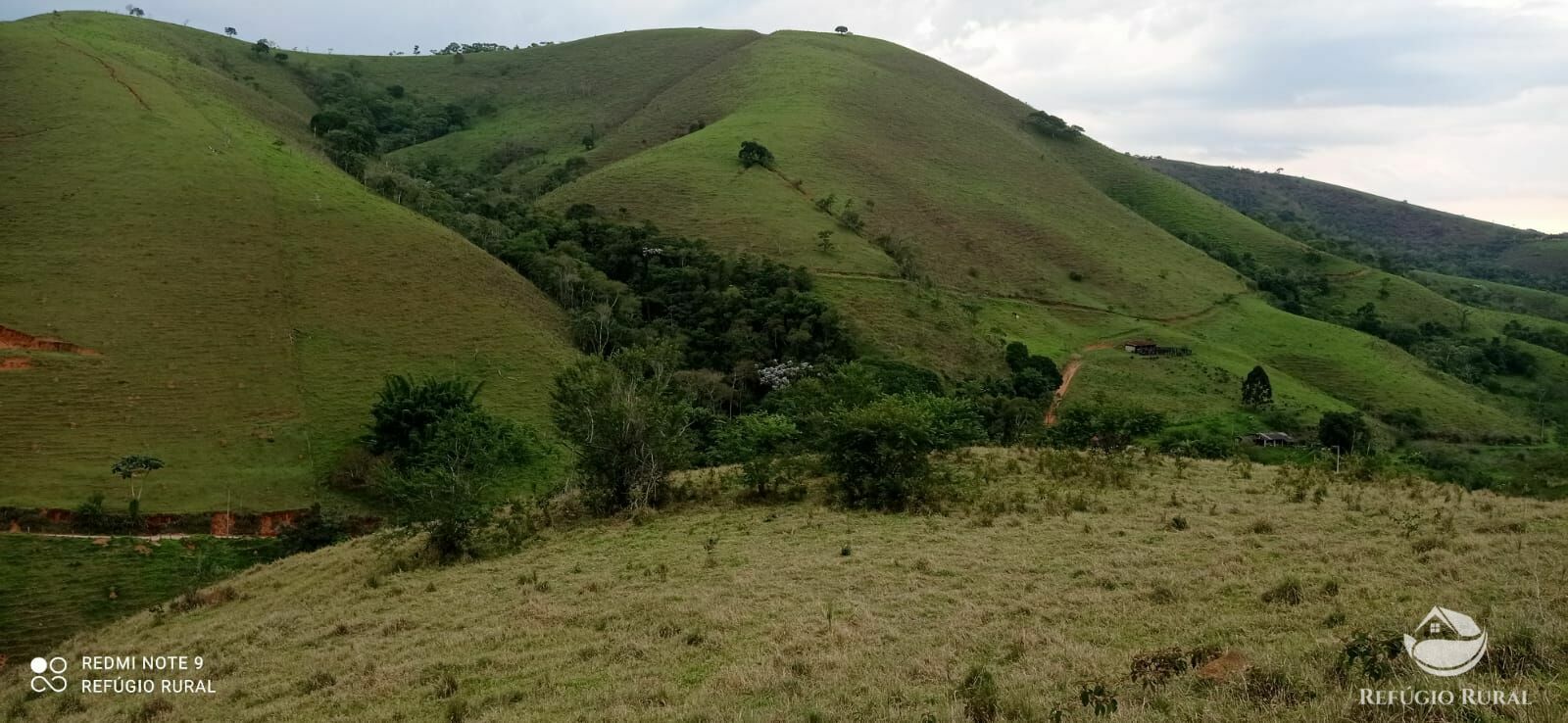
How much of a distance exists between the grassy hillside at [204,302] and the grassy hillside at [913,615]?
16767 millimetres

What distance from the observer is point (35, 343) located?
40438mm

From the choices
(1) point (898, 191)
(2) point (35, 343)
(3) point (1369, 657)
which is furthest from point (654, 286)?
(3) point (1369, 657)

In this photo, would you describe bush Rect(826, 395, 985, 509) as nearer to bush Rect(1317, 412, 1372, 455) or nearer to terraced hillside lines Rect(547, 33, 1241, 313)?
bush Rect(1317, 412, 1372, 455)

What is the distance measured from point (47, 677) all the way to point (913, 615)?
18.1m

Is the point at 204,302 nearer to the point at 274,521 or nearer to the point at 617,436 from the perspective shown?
the point at 274,521

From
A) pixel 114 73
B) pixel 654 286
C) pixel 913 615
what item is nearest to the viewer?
pixel 913 615

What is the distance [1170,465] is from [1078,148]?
119819 mm

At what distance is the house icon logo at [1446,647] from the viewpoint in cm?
748

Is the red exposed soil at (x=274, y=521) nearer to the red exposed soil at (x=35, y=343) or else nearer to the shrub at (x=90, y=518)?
the shrub at (x=90, y=518)

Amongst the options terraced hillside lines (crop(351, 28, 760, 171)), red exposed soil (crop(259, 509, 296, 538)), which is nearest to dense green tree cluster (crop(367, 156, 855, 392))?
red exposed soil (crop(259, 509, 296, 538))

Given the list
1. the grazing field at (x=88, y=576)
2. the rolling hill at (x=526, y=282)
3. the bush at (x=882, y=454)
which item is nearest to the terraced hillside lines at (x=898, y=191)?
the rolling hill at (x=526, y=282)

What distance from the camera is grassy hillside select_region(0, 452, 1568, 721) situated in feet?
28.5

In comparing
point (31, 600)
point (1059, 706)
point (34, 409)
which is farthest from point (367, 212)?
point (1059, 706)

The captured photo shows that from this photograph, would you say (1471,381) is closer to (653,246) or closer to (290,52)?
(653,246)
